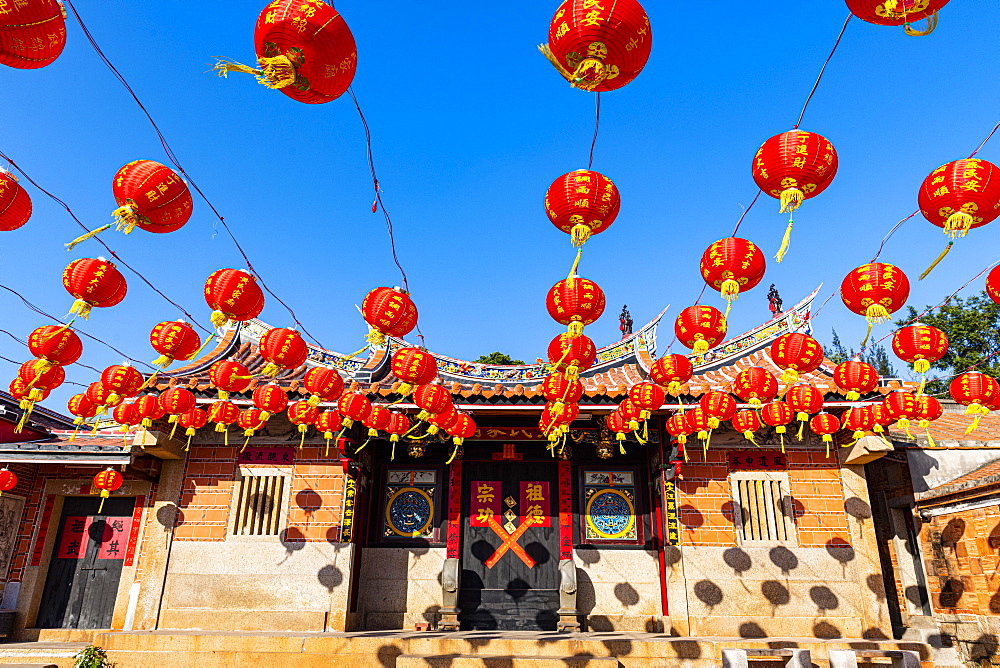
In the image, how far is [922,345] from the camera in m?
7.32

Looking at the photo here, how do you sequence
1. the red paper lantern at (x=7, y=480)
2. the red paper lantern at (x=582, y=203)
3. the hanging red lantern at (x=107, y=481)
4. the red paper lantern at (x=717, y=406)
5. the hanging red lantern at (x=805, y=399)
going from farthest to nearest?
the hanging red lantern at (x=107, y=481), the red paper lantern at (x=7, y=480), the red paper lantern at (x=717, y=406), the hanging red lantern at (x=805, y=399), the red paper lantern at (x=582, y=203)

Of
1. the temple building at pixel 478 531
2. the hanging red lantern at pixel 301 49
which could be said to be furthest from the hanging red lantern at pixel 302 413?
the hanging red lantern at pixel 301 49

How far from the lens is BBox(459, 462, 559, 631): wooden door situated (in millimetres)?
11062

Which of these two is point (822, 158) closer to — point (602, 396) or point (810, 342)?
point (810, 342)

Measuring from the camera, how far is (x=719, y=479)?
11.1 meters

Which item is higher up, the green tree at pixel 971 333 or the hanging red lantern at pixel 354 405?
the green tree at pixel 971 333

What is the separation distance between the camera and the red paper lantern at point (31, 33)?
349 centimetres

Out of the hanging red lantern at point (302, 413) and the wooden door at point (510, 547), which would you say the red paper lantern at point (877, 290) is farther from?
the hanging red lantern at point (302, 413)

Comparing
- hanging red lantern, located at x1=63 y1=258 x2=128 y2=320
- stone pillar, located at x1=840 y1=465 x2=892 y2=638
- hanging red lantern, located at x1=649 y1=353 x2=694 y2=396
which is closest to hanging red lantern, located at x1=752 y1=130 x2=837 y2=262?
hanging red lantern, located at x1=649 y1=353 x2=694 y2=396

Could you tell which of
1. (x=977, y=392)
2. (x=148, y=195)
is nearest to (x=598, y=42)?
(x=148, y=195)

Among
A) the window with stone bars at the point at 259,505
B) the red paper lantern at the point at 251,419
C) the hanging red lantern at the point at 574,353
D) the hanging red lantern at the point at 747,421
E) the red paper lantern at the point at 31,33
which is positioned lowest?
the window with stone bars at the point at 259,505

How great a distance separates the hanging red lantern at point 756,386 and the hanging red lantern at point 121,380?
8.83m

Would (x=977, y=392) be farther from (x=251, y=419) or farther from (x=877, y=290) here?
(x=251, y=419)

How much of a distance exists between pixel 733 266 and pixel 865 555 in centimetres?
754
